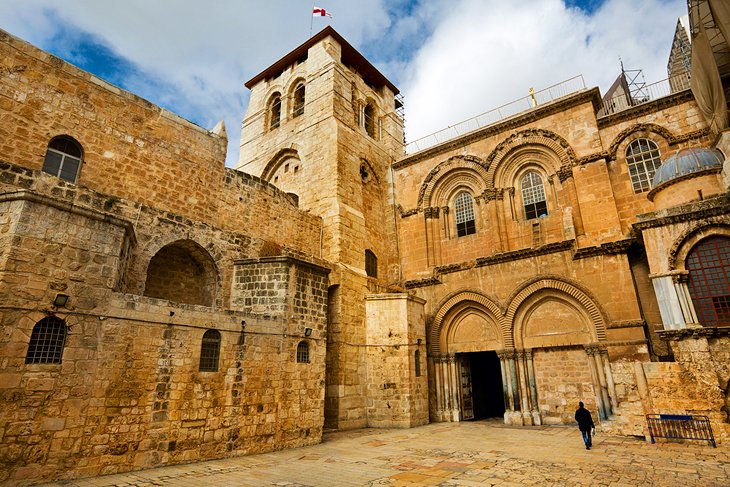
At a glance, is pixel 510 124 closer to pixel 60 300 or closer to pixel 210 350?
pixel 210 350

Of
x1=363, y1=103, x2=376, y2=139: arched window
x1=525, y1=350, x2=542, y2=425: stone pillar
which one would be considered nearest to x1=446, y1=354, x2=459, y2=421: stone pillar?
x1=525, y1=350, x2=542, y2=425: stone pillar

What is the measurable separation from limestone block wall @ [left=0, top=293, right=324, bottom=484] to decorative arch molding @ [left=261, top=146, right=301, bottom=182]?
10236mm

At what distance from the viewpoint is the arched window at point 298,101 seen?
771 inches

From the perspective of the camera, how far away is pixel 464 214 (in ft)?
54.1

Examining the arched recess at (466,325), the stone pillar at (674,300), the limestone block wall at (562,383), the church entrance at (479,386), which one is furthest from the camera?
the church entrance at (479,386)

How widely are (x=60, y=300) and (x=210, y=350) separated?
9.49ft

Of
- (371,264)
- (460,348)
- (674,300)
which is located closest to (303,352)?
(371,264)

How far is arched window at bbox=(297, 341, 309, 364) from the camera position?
1041 centimetres

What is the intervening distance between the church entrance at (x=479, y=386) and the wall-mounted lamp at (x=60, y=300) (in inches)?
479

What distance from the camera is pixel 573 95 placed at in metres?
14.4

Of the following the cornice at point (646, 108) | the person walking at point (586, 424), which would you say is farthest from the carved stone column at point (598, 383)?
the cornice at point (646, 108)

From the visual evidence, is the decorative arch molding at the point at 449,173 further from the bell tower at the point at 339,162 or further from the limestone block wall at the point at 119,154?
the limestone block wall at the point at 119,154

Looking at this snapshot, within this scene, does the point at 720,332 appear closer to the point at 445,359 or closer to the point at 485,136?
the point at 445,359

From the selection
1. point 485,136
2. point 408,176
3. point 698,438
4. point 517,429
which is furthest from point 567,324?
point 408,176
